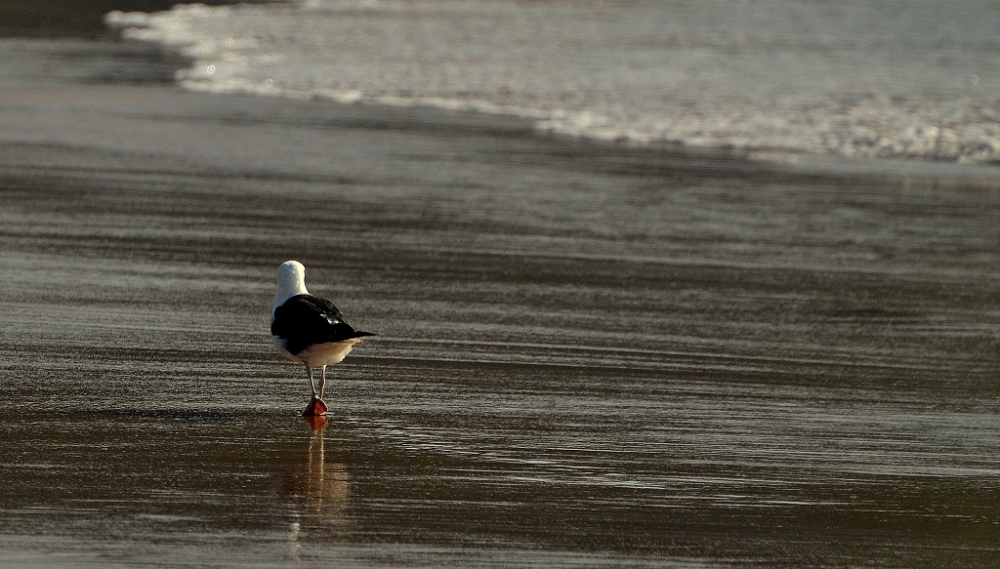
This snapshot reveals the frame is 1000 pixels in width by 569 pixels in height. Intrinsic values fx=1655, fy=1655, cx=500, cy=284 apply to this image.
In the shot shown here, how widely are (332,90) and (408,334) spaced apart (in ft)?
38.4

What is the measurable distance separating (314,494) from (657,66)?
60.3 ft

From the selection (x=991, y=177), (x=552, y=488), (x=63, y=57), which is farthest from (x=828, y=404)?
(x=63, y=57)

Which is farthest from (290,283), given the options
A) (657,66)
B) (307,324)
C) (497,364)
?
(657,66)

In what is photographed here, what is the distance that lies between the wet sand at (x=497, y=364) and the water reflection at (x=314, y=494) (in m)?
0.01

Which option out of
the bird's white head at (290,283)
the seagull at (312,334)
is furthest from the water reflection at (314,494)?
the bird's white head at (290,283)

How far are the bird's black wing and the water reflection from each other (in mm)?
401

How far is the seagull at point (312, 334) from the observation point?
611 cm

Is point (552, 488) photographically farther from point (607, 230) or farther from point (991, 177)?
point (991, 177)

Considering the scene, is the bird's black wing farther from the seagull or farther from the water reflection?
the water reflection

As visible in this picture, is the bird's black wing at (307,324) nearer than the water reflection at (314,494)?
No

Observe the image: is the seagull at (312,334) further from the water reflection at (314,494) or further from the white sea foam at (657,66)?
the white sea foam at (657,66)

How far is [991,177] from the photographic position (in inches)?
516

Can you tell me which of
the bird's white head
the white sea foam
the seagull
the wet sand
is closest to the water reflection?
the wet sand

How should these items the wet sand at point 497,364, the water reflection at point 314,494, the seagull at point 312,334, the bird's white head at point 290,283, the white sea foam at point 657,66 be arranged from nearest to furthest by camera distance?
the water reflection at point 314,494
the wet sand at point 497,364
the seagull at point 312,334
the bird's white head at point 290,283
the white sea foam at point 657,66
